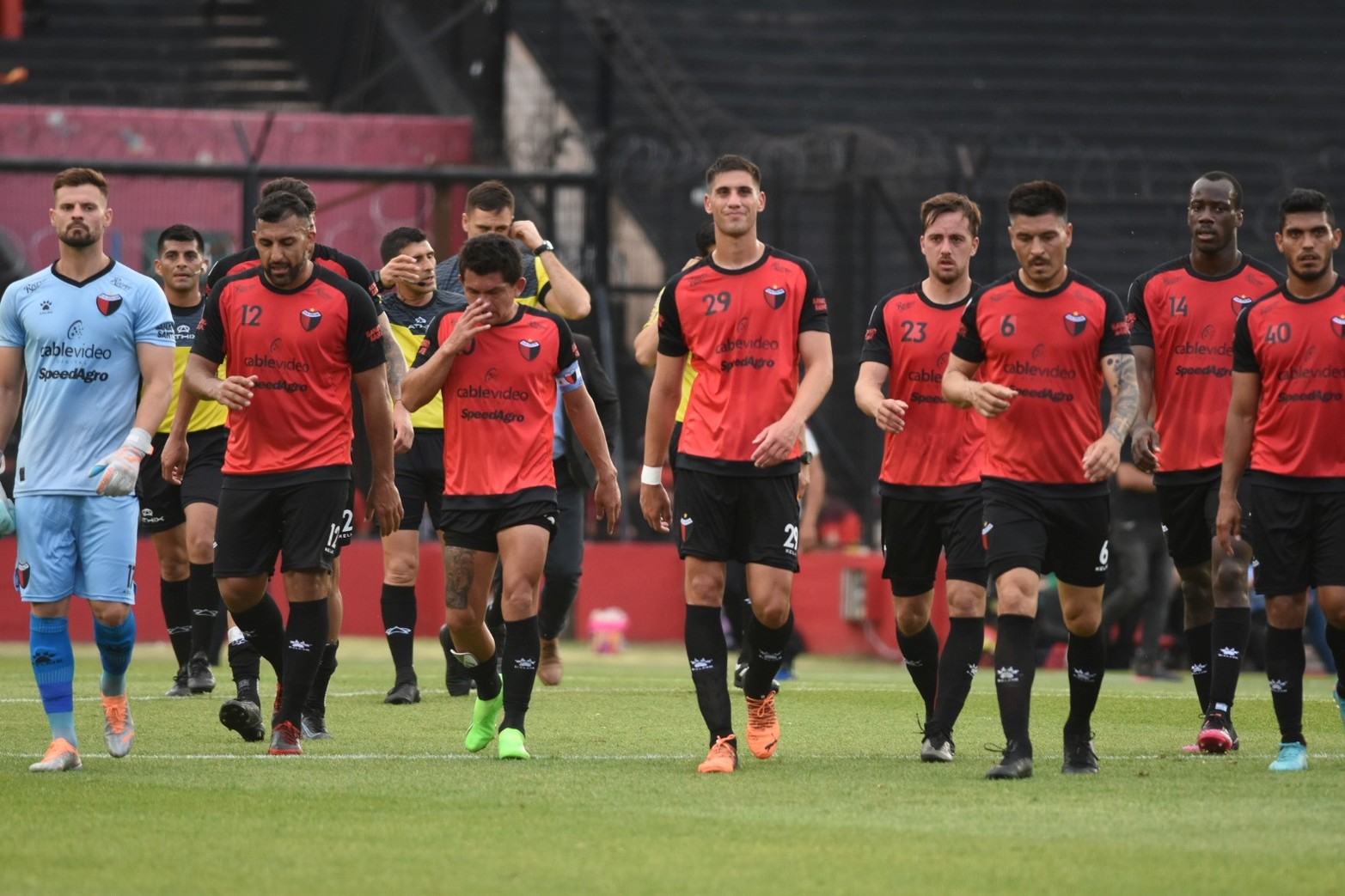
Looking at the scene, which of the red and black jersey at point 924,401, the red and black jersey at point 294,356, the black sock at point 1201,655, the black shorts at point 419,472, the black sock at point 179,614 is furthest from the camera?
the black sock at point 179,614

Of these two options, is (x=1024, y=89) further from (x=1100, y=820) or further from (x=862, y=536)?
(x=1100, y=820)

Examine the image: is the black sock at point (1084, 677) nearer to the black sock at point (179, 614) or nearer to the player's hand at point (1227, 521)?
the player's hand at point (1227, 521)

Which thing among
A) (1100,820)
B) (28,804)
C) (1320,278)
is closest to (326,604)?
(28,804)

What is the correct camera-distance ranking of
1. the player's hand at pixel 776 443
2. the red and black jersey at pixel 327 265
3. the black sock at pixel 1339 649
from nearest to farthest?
the player's hand at pixel 776 443
the black sock at pixel 1339 649
the red and black jersey at pixel 327 265

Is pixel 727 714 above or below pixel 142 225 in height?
below

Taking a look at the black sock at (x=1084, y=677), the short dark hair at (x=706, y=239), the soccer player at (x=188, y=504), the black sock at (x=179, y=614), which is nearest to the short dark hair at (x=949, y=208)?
the black sock at (x=1084, y=677)

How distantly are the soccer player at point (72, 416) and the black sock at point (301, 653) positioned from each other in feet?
2.26

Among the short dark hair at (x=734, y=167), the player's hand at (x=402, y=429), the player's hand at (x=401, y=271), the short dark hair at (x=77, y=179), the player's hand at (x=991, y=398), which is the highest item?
the short dark hair at (x=734, y=167)

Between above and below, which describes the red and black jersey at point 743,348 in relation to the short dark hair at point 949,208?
below

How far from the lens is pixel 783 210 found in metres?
19.1

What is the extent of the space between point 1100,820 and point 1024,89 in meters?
21.4

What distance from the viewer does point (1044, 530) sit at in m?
7.90

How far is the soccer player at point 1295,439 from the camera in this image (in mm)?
8195

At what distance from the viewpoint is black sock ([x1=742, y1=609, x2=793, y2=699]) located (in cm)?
841
